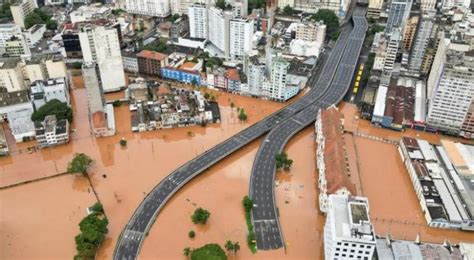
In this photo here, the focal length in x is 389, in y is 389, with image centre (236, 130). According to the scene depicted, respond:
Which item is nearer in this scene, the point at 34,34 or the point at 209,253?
the point at 209,253

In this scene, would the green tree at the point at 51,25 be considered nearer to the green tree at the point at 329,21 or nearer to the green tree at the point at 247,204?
the green tree at the point at 329,21

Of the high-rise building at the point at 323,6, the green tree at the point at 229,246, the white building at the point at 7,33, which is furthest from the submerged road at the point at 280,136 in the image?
the white building at the point at 7,33

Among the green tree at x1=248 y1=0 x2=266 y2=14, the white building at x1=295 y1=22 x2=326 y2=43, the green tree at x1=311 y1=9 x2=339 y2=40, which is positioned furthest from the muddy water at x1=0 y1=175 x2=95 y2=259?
the green tree at x1=248 y1=0 x2=266 y2=14

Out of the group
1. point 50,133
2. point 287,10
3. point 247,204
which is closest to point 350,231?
point 247,204

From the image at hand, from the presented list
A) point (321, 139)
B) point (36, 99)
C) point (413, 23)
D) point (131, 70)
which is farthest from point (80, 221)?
point (413, 23)

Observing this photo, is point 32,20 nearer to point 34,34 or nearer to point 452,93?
point 34,34

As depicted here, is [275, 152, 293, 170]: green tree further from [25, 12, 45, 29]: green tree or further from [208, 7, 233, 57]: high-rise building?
[25, 12, 45, 29]: green tree
